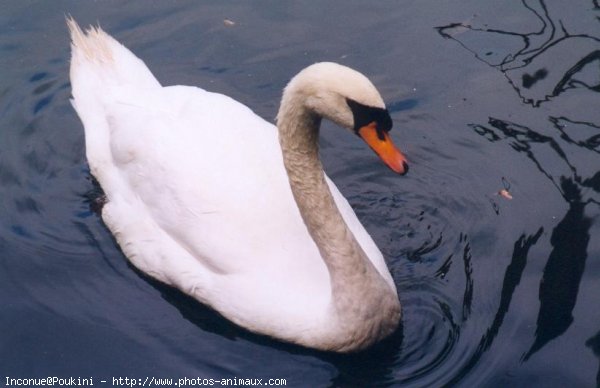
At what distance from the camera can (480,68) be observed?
880 centimetres

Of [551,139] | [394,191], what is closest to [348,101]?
[394,191]

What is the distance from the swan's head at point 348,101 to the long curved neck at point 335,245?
408 mm

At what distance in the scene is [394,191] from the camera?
24.4 feet

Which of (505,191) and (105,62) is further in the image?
(105,62)

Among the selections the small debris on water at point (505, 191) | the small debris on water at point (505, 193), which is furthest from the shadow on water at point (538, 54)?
the small debris on water at point (505, 193)

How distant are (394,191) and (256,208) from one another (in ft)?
5.28

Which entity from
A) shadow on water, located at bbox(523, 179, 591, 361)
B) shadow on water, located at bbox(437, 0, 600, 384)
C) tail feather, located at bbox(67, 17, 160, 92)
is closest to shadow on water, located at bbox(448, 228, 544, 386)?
shadow on water, located at bbox(437, 0, 600, 384)

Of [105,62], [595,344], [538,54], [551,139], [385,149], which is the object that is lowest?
[595,344]

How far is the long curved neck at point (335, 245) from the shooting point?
18.7 ft

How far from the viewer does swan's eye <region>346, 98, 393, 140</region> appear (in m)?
5.16

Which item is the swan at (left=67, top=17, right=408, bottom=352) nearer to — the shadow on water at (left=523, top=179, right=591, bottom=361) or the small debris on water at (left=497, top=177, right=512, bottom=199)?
the shadow on water at (left=523, top=179, right=591, bottom=361)

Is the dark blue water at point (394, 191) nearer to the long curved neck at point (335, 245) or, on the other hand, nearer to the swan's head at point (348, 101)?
the long curved neck at point (335, 245)

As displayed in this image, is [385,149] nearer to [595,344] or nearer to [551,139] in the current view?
[595,344]

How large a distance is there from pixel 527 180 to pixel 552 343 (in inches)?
72.6
